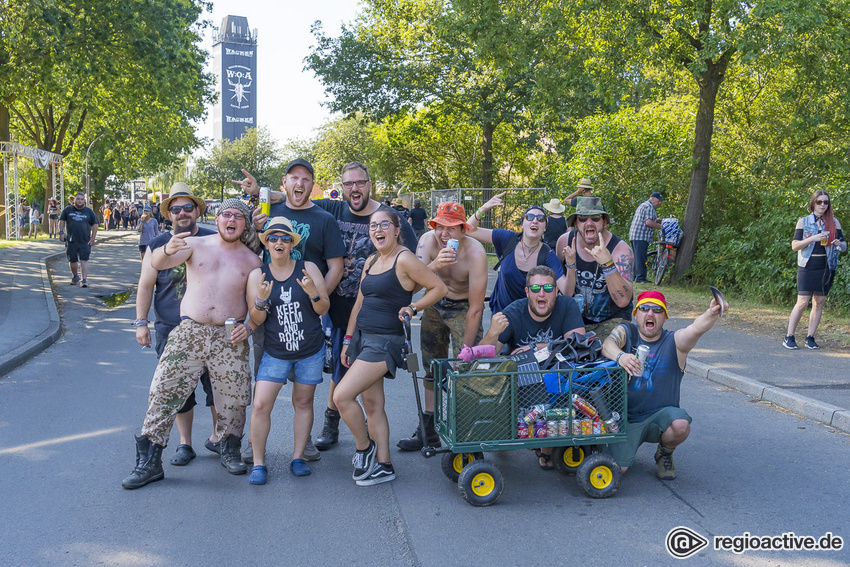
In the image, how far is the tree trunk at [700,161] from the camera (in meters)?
14.9

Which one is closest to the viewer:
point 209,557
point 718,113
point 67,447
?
point 209,557

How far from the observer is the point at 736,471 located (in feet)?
17.6

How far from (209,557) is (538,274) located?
9.09 ft

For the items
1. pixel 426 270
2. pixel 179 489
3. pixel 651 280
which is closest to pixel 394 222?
pixel 426 270

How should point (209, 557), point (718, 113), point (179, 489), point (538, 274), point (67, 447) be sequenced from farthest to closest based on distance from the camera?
point (718, 113)
point (67, 447)
point (538, 274)
point (179, 489)
point (209, 557)

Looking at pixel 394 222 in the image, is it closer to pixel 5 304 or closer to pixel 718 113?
pixel 5 304

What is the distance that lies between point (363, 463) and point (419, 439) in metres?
0.89

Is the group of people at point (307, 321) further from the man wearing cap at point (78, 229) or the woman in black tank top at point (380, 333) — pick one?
the man wearing cap at point (78, 229)

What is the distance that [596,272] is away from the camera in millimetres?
5969

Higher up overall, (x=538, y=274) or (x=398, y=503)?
(x=538, y=274)

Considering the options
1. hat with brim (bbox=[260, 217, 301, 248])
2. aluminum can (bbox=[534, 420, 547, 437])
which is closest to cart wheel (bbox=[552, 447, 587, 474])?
aluminum can (bbox=[534, 420, 547, 437])

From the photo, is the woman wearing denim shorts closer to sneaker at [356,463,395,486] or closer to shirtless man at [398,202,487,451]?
sneaker at [356,463,395,486]

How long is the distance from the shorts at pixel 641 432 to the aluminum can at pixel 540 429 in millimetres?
471

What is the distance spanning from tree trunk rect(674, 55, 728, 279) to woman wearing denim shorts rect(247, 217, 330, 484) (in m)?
12.0
